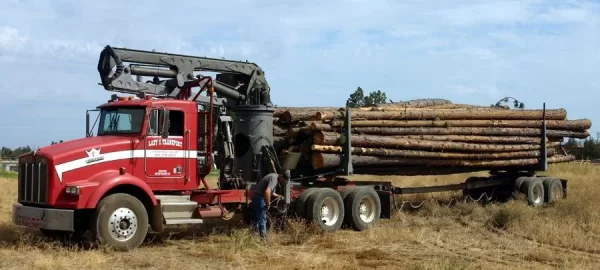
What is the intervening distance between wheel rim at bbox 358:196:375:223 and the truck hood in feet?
18.9

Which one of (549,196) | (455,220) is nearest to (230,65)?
(455,220)

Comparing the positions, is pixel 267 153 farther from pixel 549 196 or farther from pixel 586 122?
pixel 586 122

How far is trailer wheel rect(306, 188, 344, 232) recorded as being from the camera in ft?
49.0

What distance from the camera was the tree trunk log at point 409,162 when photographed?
15977 mm

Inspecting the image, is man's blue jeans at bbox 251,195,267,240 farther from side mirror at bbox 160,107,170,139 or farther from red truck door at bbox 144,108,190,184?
side mirror at bbox 160,107,170,139

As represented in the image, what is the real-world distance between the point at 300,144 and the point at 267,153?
56.7 inches

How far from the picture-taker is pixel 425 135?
1830cm

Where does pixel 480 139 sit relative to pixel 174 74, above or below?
below

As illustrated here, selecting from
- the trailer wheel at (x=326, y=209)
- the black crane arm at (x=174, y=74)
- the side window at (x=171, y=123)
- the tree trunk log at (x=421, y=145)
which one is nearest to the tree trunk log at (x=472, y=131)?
the tree trunk log at (x=421, y=145)

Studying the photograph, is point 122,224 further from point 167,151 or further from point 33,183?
point 33,183

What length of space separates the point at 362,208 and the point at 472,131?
4.90 meters

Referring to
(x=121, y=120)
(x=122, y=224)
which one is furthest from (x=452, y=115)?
(x=122, y=224)

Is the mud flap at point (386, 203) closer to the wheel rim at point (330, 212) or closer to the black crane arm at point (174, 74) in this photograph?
the wheel rim at point (330, 212)

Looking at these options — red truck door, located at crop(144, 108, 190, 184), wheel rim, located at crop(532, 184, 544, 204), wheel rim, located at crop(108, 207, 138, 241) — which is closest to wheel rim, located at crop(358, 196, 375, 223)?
red truck door, located at crop(144, 108, 190, 184)
